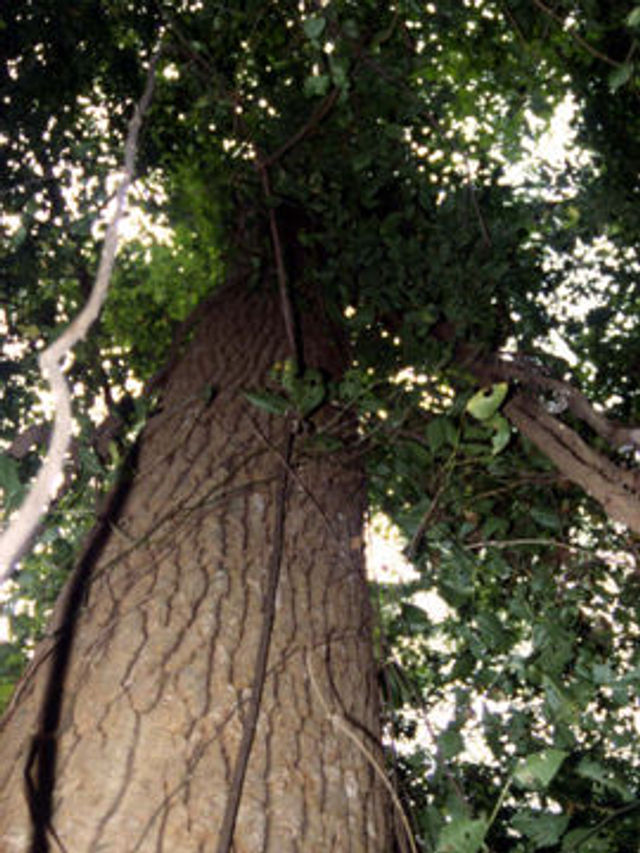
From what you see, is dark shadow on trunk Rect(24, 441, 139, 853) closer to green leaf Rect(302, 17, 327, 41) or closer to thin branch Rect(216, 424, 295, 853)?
thin branch Rect(216, 424, 295, 853)

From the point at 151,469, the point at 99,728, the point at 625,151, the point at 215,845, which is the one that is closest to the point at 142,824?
the point at 215,845

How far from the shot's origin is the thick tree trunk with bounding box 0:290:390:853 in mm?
A: 1361

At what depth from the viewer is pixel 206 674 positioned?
1.63 metres

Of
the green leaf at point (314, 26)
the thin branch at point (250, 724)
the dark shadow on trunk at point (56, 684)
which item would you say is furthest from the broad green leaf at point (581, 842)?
the green leaf at point (314, 26)

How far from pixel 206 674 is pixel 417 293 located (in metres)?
2.43

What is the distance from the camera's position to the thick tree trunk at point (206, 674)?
1.36 meters

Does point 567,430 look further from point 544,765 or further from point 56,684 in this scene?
point 56,684

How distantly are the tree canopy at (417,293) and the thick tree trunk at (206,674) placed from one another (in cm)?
18

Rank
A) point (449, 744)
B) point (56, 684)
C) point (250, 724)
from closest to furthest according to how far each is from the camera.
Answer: point (250, 724) → point (56, 684) → point (449, 744)

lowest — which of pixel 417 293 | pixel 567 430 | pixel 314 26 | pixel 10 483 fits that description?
pixel 10 483

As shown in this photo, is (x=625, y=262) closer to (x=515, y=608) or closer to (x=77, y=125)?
(x=515, y=608)

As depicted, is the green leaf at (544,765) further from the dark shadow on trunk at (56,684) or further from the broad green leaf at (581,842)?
the dark shadow on trunk at (56,684)

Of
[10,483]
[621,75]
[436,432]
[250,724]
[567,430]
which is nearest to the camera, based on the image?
[250,724]

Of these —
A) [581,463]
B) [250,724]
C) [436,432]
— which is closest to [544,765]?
[250,724]
